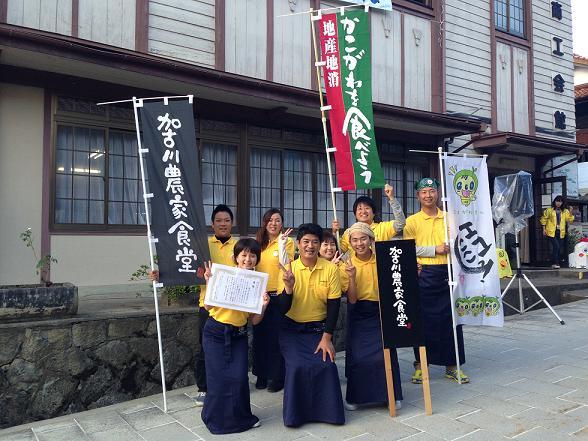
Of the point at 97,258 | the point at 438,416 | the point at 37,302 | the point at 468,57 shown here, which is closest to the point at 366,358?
the point at 438,416

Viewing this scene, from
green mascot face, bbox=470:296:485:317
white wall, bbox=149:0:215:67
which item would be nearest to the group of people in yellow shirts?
green mascot face, bbox=470:296:485:317

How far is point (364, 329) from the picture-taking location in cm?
475

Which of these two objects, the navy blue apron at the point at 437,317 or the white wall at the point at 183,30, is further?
the white wall at the point at 183,30

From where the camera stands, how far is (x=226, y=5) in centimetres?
933

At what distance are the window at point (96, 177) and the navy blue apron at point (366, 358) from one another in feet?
17.4

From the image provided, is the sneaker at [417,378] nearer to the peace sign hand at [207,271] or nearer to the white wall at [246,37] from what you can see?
the peace sign hand at [207,271]

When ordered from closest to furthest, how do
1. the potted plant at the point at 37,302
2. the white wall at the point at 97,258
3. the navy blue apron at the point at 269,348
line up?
the potted plant at the point at 37,302 < the navy blue apron at the point at 269,348 < the white wall at the point at 97,258

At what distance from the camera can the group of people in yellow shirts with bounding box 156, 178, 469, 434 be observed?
4.26m

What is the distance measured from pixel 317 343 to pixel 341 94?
3.00m

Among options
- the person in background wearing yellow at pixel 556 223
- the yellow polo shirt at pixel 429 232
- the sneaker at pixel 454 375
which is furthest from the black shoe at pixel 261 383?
the person in background wearing yellow at pixel 556 223

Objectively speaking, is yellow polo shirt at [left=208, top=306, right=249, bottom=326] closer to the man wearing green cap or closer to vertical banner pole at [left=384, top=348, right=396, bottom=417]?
vertical banner pole at [left=384, top=348, right=396, bottom=417]

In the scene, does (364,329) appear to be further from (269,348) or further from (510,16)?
(510,16)


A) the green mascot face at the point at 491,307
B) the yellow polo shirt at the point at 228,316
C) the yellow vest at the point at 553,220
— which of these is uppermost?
the yellow vest at the point at 553,220

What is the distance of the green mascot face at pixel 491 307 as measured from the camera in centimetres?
545
